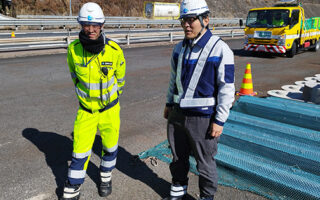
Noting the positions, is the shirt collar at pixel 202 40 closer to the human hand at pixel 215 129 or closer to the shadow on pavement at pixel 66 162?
the human hand at pixel 215 129

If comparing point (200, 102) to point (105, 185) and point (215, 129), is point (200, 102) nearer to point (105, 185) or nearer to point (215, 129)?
point (215, 129)

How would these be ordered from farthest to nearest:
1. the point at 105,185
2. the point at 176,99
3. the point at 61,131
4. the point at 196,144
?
the point at 61,131 < the point at 105,185 < the point at 176,99 < the point at 196,144

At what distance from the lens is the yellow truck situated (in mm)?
13484

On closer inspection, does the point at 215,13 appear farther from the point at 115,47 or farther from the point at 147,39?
the point at 115,47

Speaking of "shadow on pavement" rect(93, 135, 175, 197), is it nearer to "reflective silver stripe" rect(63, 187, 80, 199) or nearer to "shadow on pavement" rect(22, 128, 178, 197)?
"shadow on pavement" rect(22, 128, 178, 197)

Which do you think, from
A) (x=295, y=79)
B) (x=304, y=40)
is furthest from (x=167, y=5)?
(x=295, y=79)

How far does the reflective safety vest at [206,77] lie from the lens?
244 cm

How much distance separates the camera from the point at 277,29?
13.5m

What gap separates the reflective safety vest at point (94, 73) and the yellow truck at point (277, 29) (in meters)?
12.3

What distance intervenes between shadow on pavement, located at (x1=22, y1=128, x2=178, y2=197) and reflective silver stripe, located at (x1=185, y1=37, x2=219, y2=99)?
135cm

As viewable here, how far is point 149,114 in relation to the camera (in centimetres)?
600

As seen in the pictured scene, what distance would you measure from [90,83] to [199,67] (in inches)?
44.2

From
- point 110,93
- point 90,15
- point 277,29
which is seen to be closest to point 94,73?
point 110,93

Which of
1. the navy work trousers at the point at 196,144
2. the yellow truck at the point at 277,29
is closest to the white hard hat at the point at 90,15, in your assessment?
the navy work trousers at the point at 196,144
